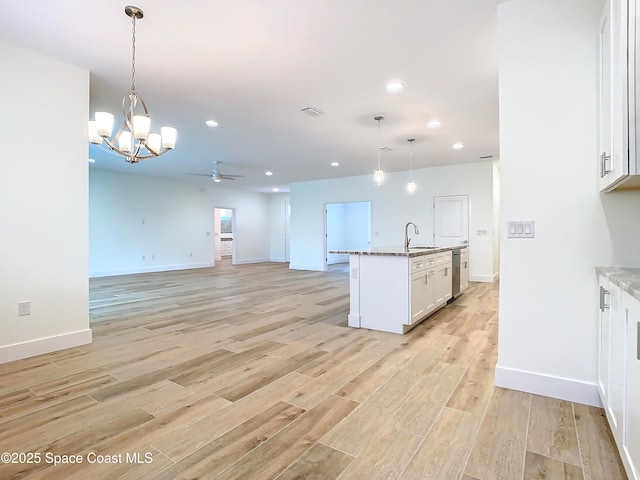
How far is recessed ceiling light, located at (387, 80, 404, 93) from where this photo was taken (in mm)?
3484

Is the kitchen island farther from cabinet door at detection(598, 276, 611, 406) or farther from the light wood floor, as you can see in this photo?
cabinet door at detection(598, 276, 611, 406)

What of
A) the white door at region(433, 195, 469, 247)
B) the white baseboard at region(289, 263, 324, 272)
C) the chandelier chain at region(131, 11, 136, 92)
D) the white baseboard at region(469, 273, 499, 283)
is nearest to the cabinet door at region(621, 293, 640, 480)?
the chandelier chain at region(131, 11, 136, 92)

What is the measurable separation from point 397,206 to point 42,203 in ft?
23.1

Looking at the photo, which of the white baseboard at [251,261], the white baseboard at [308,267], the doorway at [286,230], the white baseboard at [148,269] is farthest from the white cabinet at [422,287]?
the doorway at [286,230]

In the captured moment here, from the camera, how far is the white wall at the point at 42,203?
9.26ft

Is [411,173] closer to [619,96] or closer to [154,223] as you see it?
[619,96]

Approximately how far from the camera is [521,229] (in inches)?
89.4

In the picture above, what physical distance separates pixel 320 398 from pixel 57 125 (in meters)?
3.37

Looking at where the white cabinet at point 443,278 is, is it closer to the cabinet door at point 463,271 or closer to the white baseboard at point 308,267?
the cabinet door at point 463,271

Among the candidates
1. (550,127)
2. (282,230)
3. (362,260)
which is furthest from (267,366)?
(282,230)

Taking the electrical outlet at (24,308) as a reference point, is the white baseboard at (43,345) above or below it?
below

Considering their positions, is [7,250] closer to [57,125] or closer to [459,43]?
[57,125]

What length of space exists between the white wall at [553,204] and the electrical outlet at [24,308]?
3.92 meters

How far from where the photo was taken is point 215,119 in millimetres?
4617
